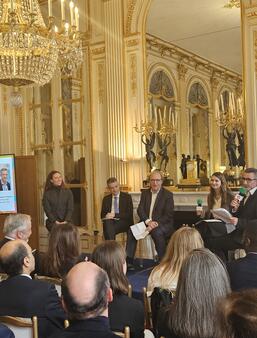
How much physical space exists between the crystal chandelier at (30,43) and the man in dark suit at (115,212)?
2325 mm

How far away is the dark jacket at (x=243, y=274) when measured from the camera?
275 centimetres

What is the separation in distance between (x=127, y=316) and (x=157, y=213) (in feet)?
13.2

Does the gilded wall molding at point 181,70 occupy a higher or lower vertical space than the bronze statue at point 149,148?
higher

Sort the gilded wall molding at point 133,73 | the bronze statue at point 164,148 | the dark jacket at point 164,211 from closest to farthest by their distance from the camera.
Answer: the dark jacket at point 164,211, the gilded wall molding at point 133,73, the bronze statue at point 164,148

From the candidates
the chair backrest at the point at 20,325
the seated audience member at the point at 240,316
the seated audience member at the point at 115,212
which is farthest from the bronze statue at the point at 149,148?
the seated audience member at the point at 240,316

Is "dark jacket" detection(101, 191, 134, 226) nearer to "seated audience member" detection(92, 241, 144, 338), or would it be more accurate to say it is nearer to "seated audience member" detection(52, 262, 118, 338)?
"seated audience member" detection(92, 241, 144, 338)

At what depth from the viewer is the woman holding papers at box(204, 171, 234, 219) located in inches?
223

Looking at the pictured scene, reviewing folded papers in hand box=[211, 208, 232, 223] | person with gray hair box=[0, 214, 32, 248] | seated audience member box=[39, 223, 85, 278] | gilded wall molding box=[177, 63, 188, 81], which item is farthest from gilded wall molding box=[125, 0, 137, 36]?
seated audience member box=[39, 223, 85, 278]

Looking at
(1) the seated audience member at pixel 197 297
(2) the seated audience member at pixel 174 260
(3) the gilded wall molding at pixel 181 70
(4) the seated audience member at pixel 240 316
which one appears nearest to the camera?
(4) the seated audience member at pixel 240 316

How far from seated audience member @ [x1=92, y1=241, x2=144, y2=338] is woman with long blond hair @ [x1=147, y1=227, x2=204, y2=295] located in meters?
0.40

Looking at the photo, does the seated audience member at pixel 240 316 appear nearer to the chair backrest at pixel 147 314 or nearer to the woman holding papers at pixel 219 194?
the chair backrest at pixel 147 314

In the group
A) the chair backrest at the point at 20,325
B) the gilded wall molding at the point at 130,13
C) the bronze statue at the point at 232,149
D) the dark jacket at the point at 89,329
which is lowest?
the chair backrest at the point at 20,325

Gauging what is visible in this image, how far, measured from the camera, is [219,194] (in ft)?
18.9

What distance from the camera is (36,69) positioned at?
4984 mm
